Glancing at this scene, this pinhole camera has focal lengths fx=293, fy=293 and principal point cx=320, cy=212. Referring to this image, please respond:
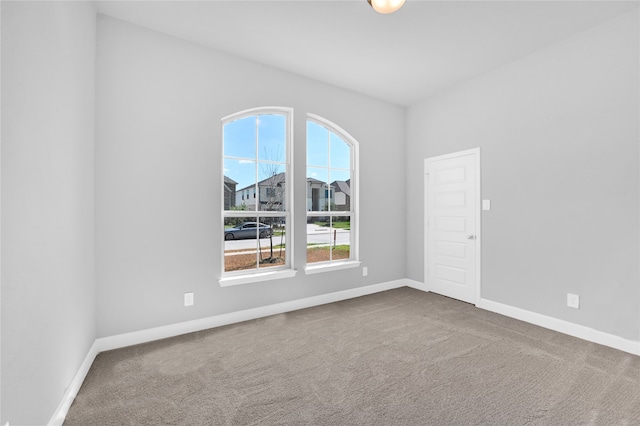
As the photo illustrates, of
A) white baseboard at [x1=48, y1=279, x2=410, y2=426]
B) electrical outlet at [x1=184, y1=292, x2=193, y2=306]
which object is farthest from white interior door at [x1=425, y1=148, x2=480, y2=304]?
electrical outlet at [x1=184, y1=292, x2=193, y2=306]

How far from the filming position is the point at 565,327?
2.97 m

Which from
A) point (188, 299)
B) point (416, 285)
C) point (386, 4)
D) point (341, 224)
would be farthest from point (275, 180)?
point (416, 285)

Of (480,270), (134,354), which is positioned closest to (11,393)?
(134,354)

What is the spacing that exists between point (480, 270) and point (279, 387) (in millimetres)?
2937

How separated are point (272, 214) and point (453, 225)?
2528 millimetres

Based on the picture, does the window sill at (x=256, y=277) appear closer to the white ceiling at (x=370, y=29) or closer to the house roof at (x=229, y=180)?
the house roof at (x=229, y=180)

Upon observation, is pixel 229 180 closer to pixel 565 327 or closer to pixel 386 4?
pixel 386 4

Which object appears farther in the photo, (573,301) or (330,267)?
(330,267)

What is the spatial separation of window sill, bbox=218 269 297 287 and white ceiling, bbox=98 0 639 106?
96.6 inches

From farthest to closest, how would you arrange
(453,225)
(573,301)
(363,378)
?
(453,225), (573,301), (363,378)

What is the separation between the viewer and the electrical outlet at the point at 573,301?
114 inches

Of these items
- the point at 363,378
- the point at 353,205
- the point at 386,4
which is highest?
the point at 386,4

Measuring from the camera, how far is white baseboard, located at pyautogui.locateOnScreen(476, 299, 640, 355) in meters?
2.59

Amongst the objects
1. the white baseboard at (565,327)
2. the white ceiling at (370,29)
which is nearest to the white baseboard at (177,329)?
the white baseboard at (565,327)
